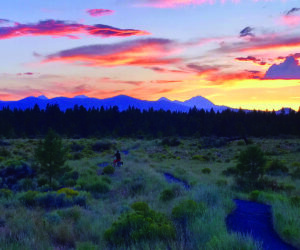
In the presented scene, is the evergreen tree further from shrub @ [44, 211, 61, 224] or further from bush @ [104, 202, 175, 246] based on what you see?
bush @ [104, 202, 175, 246]

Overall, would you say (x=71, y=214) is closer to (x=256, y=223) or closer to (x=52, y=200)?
(x=52, y=200)

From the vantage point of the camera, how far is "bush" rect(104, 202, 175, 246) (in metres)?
5.74

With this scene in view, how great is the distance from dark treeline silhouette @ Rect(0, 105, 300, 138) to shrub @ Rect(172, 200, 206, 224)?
67.9m

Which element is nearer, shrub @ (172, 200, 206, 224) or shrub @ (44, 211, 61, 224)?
shrub @ (172, 200, 206, 224)

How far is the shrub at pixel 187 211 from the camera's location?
697 cm

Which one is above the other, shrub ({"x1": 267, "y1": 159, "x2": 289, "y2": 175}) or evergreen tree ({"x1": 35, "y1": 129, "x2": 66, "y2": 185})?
evergreen tree ({"x1": 35, "y1": 129, "x2": 66, "y2": 185})

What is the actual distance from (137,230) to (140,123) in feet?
265

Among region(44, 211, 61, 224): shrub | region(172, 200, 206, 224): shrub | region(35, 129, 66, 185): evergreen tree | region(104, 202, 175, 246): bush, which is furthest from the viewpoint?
region(35, 129, 66, 185): evergreen tree

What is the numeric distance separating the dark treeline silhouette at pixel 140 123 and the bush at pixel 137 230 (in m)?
69.1

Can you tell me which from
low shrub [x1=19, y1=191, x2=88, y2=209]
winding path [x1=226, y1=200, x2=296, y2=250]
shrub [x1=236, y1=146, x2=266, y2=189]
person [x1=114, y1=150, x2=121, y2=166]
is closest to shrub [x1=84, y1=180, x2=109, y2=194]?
low shrub [x1=19, y1=191, x2=88, y2=209]

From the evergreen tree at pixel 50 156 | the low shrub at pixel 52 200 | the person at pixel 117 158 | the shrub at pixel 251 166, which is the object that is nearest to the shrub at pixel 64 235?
the low shrub at pixel 52 200

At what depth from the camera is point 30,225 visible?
266 inches

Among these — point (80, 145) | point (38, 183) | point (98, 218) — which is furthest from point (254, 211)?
point (80, 145)

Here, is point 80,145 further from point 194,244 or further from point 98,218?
point 194,244
